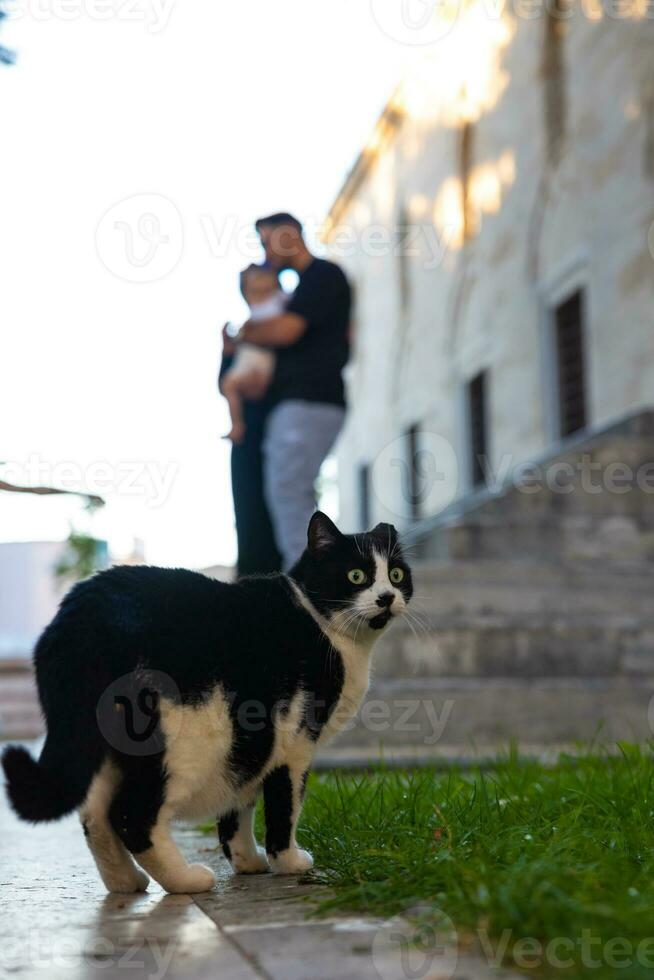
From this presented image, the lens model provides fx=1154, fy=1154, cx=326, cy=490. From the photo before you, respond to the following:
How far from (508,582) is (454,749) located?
6.81 feet

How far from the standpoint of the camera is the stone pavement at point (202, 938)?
1.89 m

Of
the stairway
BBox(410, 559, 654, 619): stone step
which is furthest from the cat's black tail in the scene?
the stairway

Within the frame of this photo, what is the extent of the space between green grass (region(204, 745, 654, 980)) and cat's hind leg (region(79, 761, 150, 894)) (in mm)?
452

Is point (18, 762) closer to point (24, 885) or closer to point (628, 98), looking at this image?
point (24, 885)

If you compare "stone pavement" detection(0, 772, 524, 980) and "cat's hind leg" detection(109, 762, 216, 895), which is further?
"cat's hind leg" detection(109, 762, 216, 895)

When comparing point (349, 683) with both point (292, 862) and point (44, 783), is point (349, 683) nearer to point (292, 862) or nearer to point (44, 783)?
point (292, 862)

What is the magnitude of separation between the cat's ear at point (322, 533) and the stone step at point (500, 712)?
3.43 meters

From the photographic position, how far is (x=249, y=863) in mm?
3010

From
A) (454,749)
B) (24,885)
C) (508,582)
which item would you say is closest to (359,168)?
(508,582)

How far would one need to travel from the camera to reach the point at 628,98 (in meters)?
13.9

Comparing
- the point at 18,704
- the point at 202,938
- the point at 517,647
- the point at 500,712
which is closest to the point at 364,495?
the point at 18,704

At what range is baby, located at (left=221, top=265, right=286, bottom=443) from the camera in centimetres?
550

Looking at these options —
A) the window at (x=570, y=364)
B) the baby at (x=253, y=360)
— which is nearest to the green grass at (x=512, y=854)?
the baby at (x=253, y=360)

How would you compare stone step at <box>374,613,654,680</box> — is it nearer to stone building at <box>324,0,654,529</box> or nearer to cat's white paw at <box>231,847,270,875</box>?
cat's white paw at <box>231,847,270,875</box>
